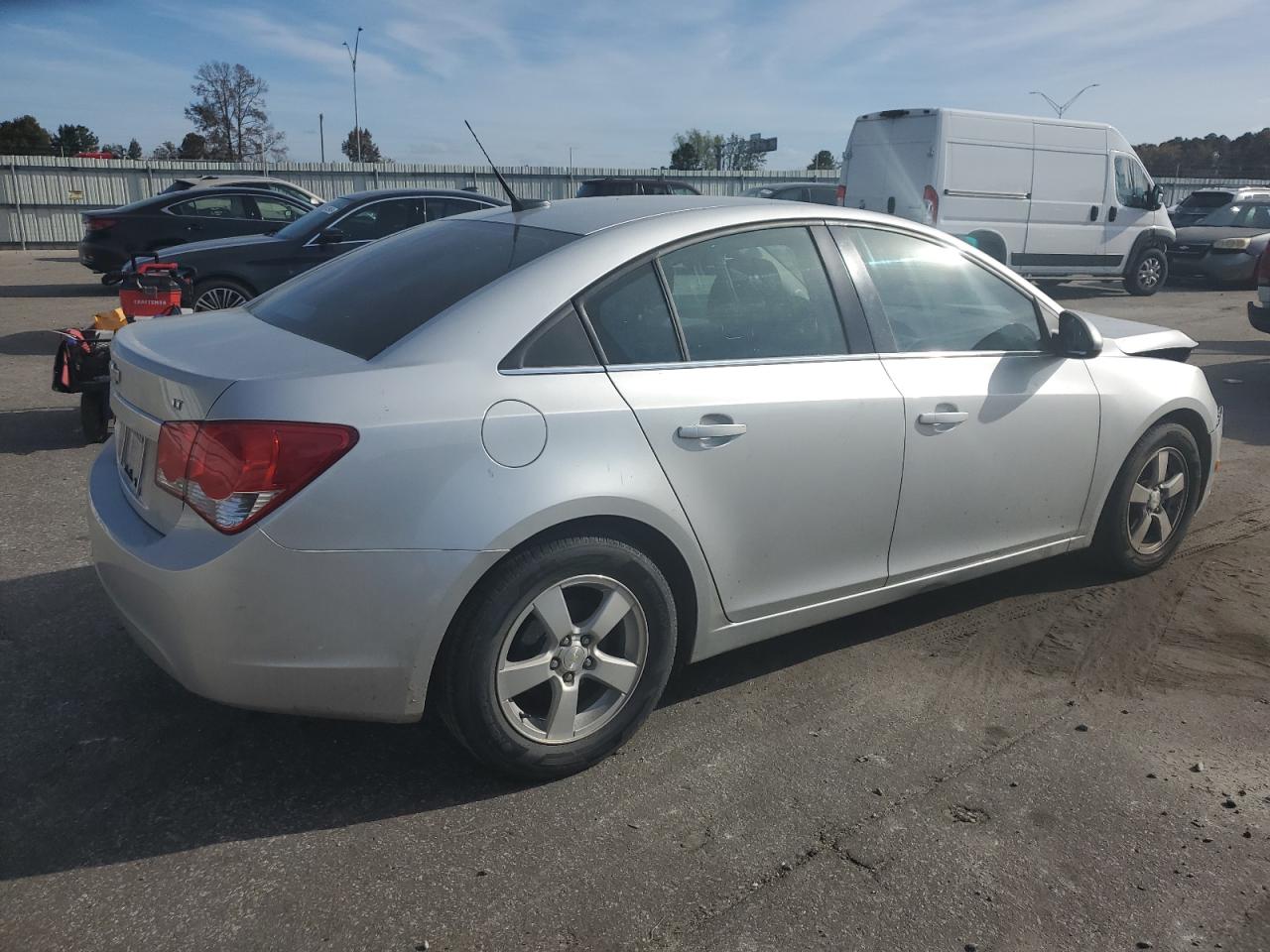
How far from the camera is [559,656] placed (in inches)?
118

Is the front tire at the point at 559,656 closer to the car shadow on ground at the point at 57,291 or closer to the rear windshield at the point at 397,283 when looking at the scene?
the rear windshield at the point at 397,283

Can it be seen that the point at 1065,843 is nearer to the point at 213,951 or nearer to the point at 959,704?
the point at 959,704

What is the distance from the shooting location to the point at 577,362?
305 cm

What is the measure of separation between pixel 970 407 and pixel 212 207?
14.0 metres

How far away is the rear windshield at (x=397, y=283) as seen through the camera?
3117 mm

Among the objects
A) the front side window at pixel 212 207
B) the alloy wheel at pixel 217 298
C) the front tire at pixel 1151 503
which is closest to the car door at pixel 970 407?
the front tire at pixel 1151 503

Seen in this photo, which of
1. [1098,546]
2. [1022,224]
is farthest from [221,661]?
[1022,224]

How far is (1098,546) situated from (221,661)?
11.8 ft

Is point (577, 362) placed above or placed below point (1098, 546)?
above

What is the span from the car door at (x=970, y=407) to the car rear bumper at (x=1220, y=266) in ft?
57.4

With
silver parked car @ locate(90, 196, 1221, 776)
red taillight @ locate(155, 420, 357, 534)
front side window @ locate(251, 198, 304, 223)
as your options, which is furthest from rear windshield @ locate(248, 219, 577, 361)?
front side window @ locate(251, 198, 304, 223)

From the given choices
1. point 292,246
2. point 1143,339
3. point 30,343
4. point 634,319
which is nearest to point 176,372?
point 634,319

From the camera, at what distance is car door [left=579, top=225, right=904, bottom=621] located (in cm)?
318

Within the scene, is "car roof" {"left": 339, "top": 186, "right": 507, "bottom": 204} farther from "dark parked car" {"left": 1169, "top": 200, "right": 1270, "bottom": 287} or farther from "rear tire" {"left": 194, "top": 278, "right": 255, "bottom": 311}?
"dark parked car" {"left": 1169, "top": 200, "right": 1270, "bottom": 287}
